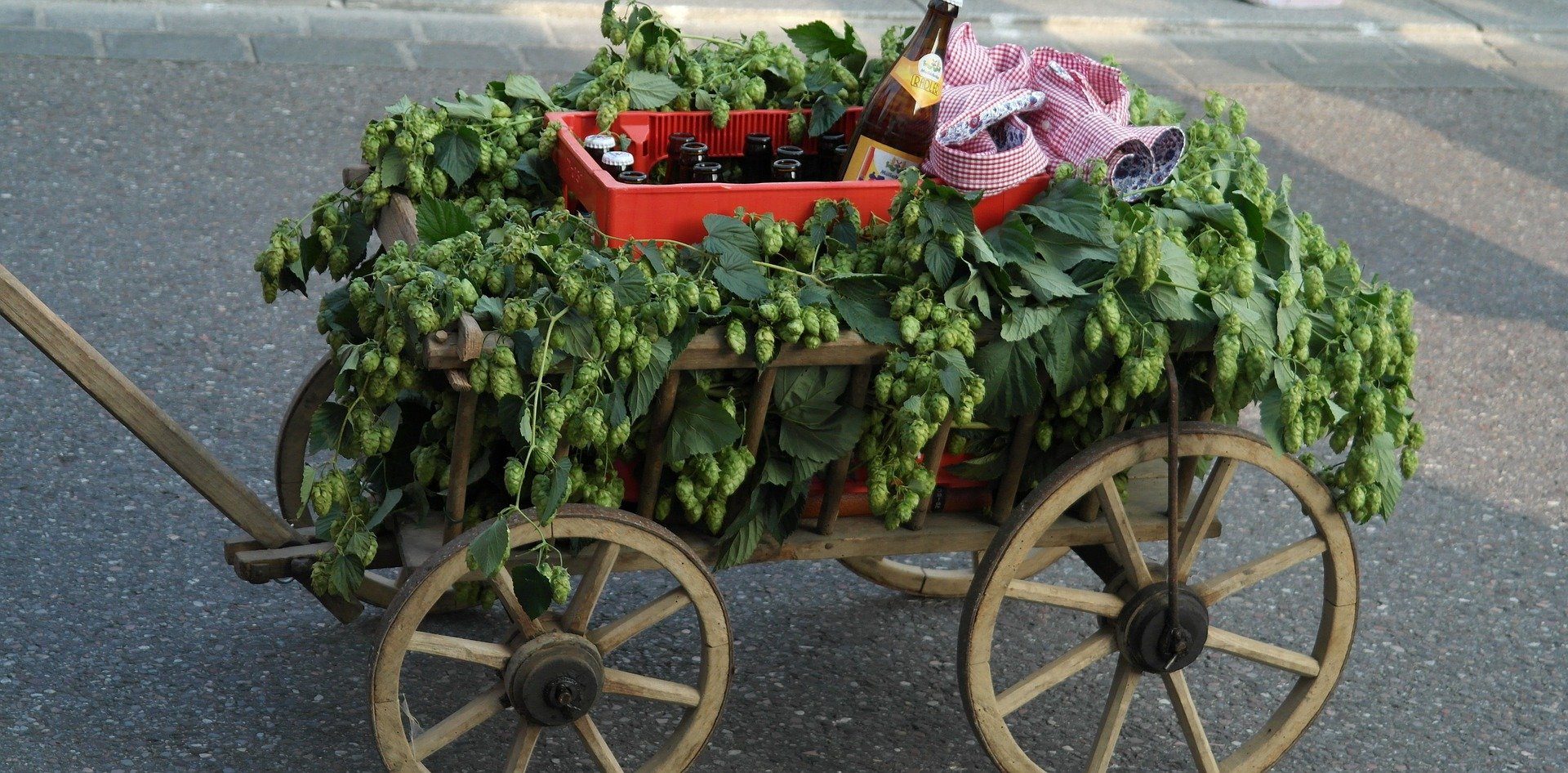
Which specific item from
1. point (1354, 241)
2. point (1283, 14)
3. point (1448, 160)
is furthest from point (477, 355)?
point (1283, 14)

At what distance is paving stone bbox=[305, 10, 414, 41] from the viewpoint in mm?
5457

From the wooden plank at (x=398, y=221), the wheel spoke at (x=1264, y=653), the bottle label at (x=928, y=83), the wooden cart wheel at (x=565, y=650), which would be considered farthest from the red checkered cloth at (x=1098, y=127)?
the wooden plank at (x=398, y=221)

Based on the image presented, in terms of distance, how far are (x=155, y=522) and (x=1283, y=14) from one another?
5418 mm

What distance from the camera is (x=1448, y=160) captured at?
5480 mm

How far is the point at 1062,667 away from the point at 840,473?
1.54ft

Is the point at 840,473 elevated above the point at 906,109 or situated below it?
below

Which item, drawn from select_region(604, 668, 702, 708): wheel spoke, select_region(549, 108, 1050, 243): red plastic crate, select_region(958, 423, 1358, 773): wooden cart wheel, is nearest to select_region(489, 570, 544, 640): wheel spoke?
select_region(604, 668, 702, 708): wheel spoke

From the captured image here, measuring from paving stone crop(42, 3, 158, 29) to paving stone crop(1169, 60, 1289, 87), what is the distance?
3.73 m

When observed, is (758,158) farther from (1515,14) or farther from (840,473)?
(1515,14)

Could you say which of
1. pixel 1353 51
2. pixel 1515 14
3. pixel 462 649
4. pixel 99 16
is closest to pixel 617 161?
pixel 462 649

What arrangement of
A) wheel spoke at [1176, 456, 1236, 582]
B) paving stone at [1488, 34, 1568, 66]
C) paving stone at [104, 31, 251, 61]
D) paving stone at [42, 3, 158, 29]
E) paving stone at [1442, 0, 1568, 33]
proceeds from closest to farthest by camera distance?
1. wheel spoke at [1176, 456, 1236, 582]
2. paving stone at [104, 31, 251, 61]
3. paving stone at [42, 3, 158, 29]
4. paving stone at [1488, 34, 1568, 66]
5. paving stone at [1442, 0, 1568, 33]

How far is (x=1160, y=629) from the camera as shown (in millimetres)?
2143

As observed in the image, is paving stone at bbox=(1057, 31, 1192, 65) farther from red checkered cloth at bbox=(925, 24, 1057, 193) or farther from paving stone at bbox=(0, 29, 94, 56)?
red checkered cloth at bbox=(925, 24, 1057, 193)

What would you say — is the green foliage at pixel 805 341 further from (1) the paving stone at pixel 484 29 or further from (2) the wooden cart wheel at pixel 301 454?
(1) the paving stone at pixel 484 29
